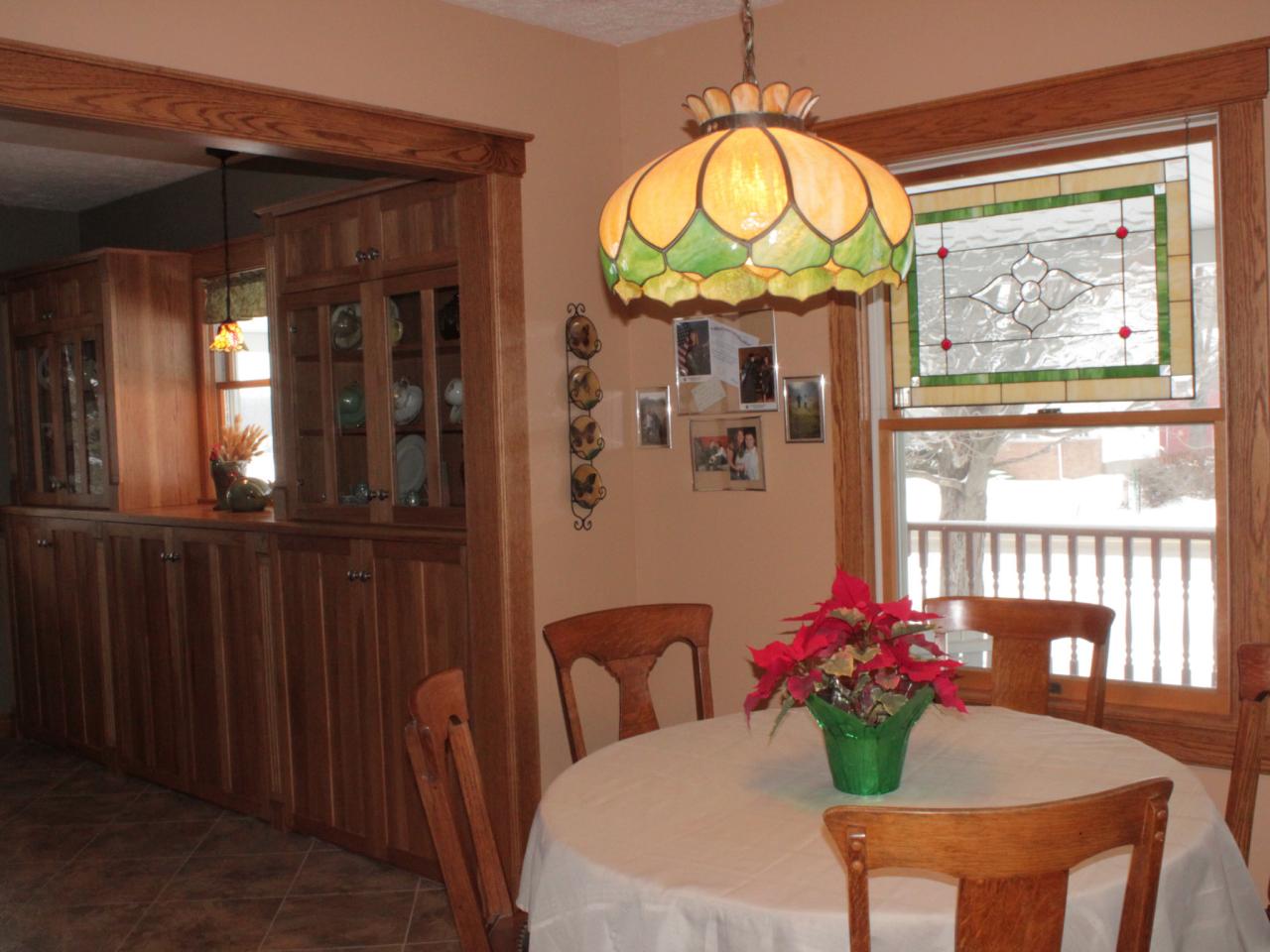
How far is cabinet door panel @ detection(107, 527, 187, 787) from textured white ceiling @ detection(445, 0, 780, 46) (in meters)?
2.55

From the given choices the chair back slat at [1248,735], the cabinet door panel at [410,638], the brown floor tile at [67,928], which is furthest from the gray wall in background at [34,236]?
the chair back slat at [1248,735]

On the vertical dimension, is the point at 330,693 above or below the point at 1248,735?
below

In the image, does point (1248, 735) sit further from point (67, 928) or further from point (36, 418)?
point (36, 418)

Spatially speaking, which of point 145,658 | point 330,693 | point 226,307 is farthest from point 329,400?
point 145,658

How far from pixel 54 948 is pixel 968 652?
9.18ft

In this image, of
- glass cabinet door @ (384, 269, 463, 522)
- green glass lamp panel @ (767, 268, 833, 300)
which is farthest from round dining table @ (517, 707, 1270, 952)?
glass cabinet door @ (384, 269, 463, 522)

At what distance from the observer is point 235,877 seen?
4023 mm

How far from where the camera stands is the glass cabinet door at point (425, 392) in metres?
3.73

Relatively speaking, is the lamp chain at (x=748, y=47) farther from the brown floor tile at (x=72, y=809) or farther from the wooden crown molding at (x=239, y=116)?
the brown floor tile at (x=72, y=809)

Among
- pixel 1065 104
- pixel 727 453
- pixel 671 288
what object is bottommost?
pixel 727 453

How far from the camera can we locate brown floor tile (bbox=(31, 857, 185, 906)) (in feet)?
12.8

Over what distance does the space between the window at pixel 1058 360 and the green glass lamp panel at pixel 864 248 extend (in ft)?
4.67

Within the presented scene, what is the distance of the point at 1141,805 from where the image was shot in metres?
1.50

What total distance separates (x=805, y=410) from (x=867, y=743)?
1.63 metres
